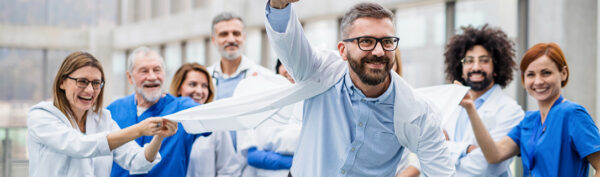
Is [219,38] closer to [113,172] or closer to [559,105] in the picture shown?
[113,172]

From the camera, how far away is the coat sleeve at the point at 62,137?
108 inches

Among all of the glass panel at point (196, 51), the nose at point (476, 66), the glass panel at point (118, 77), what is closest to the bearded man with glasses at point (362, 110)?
the nose at point (476, 66)

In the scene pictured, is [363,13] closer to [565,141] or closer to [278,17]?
[278,17]

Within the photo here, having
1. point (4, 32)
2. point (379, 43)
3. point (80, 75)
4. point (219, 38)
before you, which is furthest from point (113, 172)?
point (4, 32)

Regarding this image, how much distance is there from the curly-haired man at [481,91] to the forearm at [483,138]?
0.08 metres

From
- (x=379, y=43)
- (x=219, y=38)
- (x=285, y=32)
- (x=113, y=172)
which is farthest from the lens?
(x=219, y=38)

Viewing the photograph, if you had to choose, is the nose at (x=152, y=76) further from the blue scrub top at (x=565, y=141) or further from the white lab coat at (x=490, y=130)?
the blue scrub top at (x=565, y=141)

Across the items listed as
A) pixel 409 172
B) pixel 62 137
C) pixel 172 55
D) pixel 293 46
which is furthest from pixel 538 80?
pixel 172 55

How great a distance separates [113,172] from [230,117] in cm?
93

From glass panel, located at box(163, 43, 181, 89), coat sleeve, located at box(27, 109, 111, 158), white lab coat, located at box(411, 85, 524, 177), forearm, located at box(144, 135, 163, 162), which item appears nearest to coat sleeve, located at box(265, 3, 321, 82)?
forearm, located at box(144, 135, 163, 162)

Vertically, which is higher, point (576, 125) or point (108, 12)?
point (108, 12)

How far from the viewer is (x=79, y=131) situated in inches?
115

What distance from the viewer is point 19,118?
A: 15.9 metres

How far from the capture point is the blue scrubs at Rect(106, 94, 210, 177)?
3316 mm
